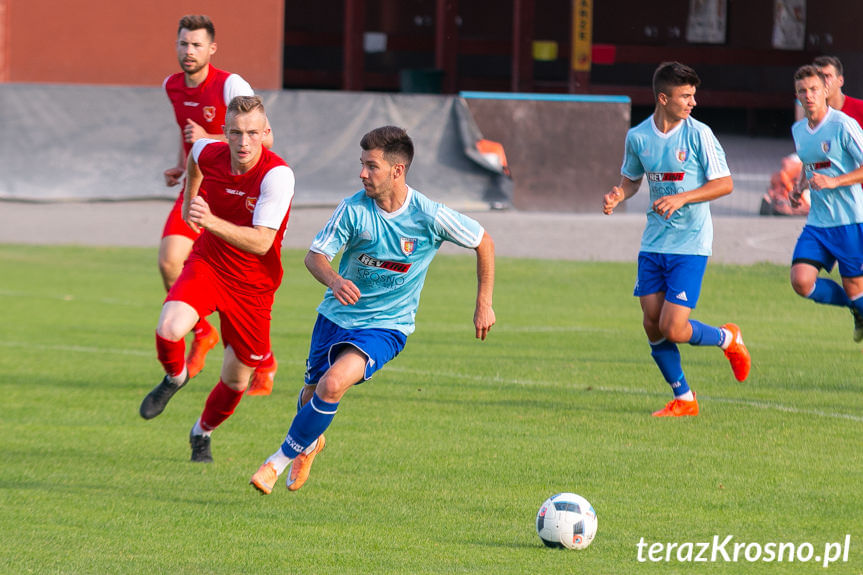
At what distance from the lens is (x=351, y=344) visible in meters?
6.32

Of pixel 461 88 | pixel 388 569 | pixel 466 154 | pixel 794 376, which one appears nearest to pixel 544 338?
pixel 794 376

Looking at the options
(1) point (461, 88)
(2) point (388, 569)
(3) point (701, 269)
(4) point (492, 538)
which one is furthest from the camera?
(1) point (461, 88)

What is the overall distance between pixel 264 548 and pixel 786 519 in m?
2.35

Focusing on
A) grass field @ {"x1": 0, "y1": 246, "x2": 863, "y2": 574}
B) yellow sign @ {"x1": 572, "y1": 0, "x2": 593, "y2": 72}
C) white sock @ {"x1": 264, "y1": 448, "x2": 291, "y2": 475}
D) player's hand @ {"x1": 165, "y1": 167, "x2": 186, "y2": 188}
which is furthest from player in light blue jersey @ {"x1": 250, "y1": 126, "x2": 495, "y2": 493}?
yellow sign @ {"x1": 572, "y1": 0, "x2": 593, "y2": 72}

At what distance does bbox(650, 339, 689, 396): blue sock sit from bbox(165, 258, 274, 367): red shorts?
2.75 m

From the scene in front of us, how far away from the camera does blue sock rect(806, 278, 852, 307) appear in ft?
32.7

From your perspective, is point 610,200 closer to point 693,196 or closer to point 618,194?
point 618,194

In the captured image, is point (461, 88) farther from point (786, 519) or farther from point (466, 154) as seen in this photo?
point (786, 519)

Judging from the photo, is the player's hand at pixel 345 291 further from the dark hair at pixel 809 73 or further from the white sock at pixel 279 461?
the dark hair at pixel 809 73

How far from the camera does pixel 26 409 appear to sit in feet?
28.1

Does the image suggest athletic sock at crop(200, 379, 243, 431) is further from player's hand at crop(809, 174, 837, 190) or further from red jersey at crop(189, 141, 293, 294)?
player's hand at crop(809, 174, 837, 190)

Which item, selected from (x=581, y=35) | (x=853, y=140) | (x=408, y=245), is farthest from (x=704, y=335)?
(x=581, y=35)

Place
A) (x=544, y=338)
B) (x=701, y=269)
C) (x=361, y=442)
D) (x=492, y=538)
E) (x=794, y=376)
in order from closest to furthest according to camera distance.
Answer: (x=492, y=538), (x=361, y=442), (x=701, y=269), (x=794, y=376), (x=544, y=338)

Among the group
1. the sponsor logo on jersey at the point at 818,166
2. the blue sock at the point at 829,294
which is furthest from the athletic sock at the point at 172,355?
the blue sock at the point at 829,294
